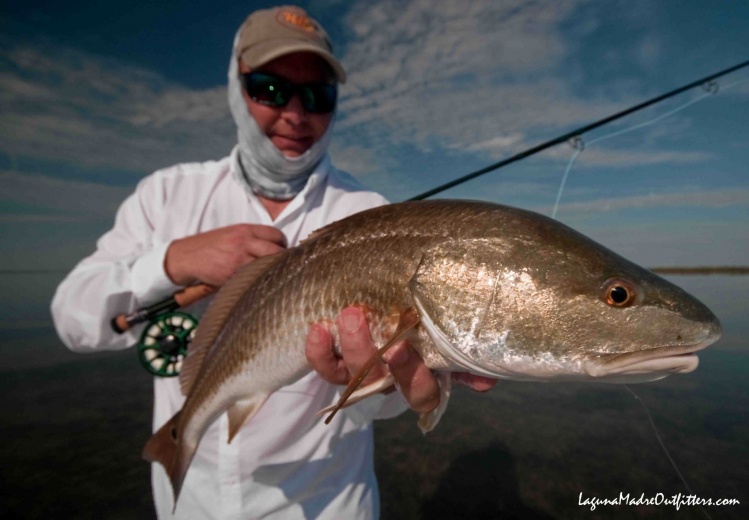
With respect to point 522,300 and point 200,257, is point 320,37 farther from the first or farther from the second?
point 522,300

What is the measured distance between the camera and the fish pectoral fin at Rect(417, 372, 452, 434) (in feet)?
6.52

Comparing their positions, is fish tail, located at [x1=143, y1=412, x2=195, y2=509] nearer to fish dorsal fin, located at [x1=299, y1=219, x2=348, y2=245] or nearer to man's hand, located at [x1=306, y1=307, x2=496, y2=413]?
man's hand, located at [x1=306, y1=307, x2=496, y2=413]

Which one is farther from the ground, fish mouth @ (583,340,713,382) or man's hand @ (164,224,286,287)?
fish mouth @ (583,340,713,382)

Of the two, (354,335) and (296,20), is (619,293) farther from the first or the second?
(296,20)

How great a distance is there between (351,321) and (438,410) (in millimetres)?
735

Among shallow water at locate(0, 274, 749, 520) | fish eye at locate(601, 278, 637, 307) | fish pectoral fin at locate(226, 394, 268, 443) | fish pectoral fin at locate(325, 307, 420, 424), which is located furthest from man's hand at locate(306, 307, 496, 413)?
shallow water at locate(0, 274, 749, 520)

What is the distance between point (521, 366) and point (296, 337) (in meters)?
1.07

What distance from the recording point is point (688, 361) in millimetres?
1410

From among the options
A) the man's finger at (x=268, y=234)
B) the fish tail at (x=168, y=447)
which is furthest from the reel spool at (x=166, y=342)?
the man's finger at (x=268, y=234)

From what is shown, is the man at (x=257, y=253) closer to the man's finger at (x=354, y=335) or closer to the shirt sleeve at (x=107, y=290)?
the shirt sleeve at (x=107, y=290)

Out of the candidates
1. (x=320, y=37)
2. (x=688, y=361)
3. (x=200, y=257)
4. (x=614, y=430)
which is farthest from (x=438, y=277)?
(x=614, y=430)

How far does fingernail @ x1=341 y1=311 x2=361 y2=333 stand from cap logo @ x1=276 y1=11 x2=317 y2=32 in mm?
2095

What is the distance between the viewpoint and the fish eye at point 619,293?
154 cm

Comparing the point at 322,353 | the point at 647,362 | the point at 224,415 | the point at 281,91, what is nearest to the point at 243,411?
the point at 224,415
